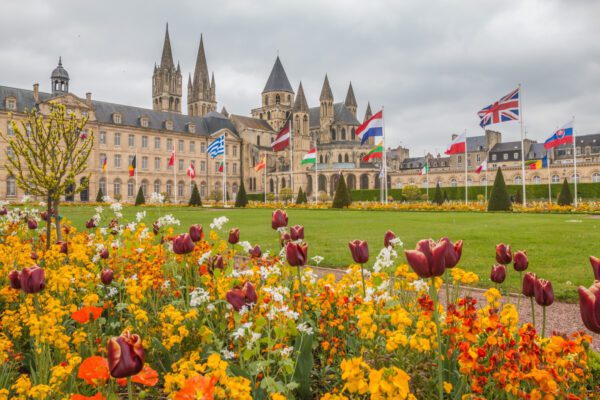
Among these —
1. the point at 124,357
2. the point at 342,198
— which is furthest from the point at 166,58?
the point at 124,357

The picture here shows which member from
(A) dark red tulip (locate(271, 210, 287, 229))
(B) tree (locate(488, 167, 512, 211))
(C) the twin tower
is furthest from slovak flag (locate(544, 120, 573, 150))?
(C) the twin tower

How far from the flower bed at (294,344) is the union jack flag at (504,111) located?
20.5m

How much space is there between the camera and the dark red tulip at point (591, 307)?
1484 millimetres

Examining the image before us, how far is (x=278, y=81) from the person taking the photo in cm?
7494

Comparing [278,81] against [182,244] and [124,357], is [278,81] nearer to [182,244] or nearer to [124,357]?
[182,244]

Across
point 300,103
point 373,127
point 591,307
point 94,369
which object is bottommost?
point 94,369

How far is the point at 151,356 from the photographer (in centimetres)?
299

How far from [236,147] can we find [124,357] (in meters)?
62.8

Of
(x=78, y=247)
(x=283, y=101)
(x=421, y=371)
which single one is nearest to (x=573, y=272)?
(x=421, y=371)

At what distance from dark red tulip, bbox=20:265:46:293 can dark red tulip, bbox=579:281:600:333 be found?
265 cm

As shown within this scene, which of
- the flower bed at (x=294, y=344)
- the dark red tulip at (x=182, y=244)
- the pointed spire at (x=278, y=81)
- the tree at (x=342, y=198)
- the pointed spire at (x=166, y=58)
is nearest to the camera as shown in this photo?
the flower bed at (x=294, y=344)

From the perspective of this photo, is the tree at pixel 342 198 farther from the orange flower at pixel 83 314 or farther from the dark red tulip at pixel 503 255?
the orange flower at pixel 83 314

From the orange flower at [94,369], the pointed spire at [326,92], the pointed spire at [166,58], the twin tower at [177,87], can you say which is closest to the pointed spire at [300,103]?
the pointed spire at [326,92]

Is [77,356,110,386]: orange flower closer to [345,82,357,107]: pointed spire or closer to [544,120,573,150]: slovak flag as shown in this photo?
[544,120,573,150]: slovak flag
